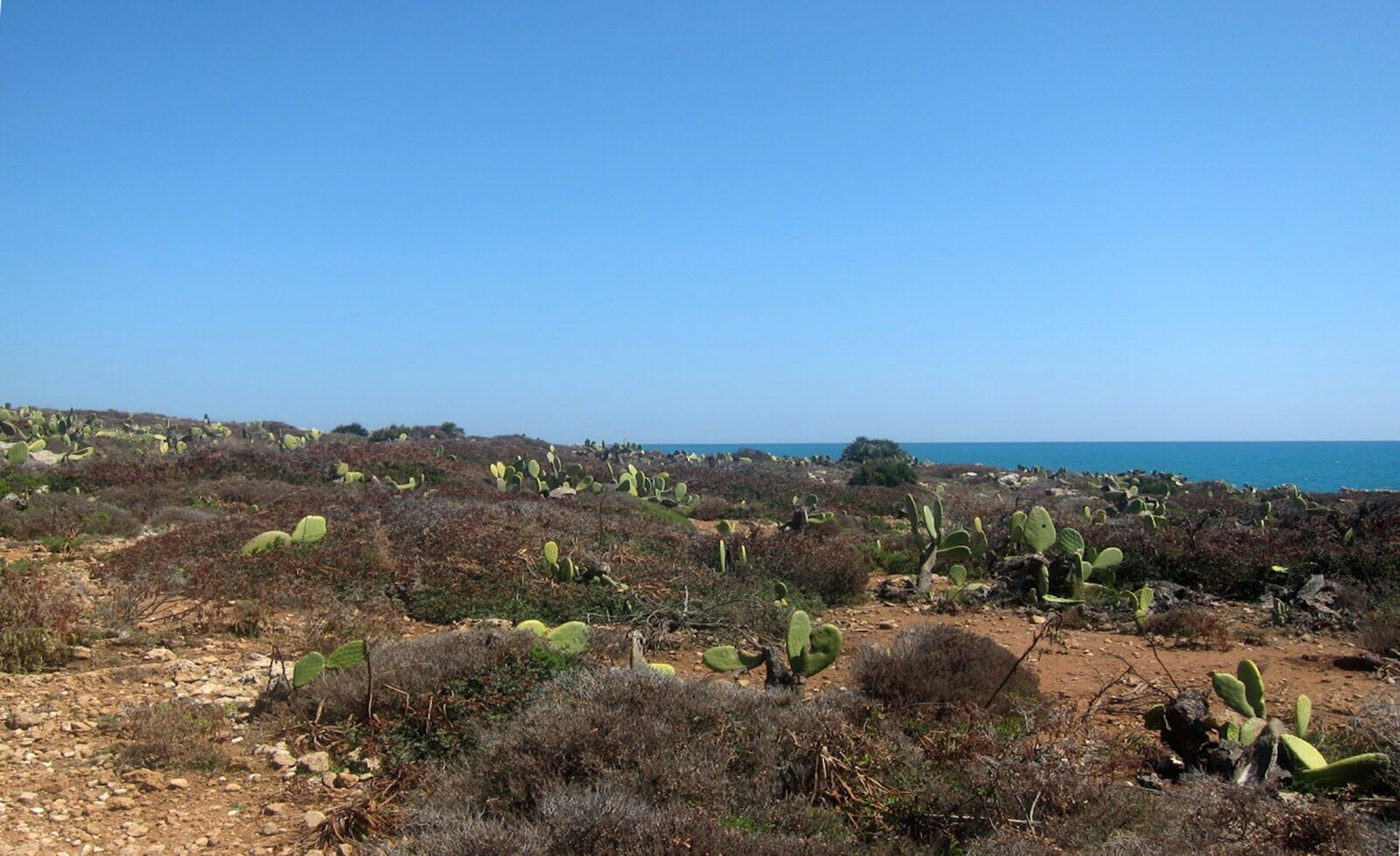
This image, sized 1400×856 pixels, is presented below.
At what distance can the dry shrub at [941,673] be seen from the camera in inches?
220

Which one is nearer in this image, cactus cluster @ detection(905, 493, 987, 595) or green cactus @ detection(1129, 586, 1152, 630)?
green cactus @ detection(1129, 586, 1152, 630)

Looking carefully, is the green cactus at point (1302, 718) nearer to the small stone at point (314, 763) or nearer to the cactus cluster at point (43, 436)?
the small stone at point (314, 763)

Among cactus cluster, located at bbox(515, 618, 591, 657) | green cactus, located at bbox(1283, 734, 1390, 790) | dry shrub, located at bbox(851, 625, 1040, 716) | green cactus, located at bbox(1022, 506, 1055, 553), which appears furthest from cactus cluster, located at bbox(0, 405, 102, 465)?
green cactus, located at bbox(1283, 734, 1390, 790)

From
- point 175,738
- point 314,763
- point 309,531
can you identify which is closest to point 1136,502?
point 309,531

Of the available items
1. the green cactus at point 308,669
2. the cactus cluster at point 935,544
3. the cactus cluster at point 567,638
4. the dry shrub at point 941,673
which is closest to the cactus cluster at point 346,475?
the cactus cluster at point 935,544

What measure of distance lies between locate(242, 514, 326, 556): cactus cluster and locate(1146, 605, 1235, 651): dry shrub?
8816 mm

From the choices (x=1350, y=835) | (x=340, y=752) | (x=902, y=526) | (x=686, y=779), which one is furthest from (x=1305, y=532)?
(x=340, y=752)

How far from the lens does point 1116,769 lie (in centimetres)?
480

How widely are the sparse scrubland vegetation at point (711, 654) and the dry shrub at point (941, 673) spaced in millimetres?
24

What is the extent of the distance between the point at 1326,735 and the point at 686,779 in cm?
406

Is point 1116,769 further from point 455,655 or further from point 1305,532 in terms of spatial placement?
point 1305,532

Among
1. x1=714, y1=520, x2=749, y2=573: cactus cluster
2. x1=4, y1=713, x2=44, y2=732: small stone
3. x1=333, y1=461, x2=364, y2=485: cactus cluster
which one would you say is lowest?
x1=4, y1=713, x2=44, y2=732: small stone

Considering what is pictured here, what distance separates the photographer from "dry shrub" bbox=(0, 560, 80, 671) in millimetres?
5988

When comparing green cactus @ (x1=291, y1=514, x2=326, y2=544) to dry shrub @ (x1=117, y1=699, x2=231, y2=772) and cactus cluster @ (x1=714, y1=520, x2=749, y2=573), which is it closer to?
dry shrub @ (x1=117, y1=699, x2=231, y2=772)
